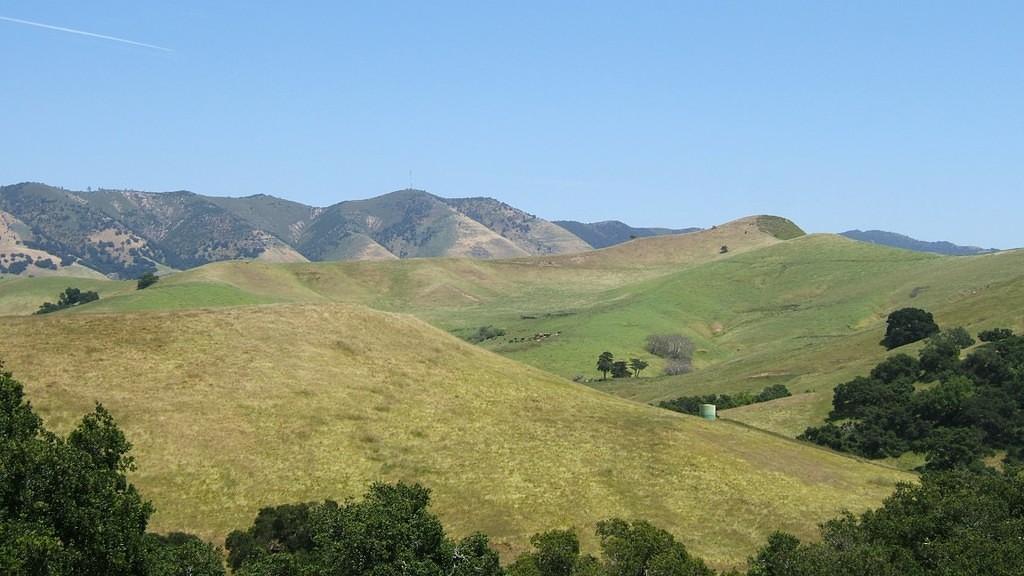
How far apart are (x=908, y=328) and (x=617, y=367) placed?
56481 millimetres

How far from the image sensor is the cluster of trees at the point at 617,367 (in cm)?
17900

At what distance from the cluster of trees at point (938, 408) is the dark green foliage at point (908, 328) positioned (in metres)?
21.1

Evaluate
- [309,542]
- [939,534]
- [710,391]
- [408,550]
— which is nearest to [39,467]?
[408,550]

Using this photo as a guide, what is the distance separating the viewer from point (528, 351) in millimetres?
193500

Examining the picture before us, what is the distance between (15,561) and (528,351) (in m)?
167

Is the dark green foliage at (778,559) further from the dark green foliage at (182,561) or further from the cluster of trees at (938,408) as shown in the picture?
the cluster of trees at (938,408)

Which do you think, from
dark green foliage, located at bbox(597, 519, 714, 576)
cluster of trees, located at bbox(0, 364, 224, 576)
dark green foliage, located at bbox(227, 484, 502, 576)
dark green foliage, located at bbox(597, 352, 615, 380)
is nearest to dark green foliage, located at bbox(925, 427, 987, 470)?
dark green foliage, located at bbox(597, 519, 714, 576)

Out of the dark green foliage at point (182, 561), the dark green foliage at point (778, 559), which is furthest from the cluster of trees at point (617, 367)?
the dark green foliage at point (182, 561)

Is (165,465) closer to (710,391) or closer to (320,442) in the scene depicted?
(320,442)

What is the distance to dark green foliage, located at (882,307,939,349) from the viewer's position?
148 metres

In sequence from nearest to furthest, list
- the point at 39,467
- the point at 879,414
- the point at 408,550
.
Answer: the point at 39,467 → the point at 408,550 → the point at 879,414

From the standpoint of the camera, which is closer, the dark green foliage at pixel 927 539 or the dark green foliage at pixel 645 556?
the dark green foliage at pixel 927 539

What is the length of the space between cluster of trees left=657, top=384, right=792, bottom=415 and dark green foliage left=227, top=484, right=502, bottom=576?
85.6 meters

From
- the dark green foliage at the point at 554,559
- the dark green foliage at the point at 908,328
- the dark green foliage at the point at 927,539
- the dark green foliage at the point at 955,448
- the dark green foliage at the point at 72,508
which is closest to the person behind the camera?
the dark green foliage at the point at 72,508
